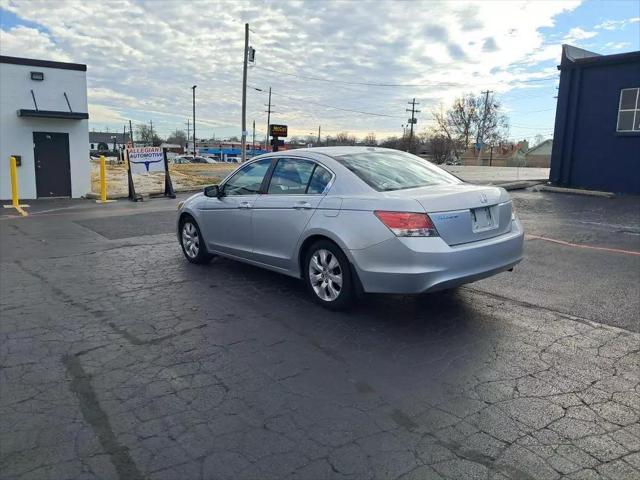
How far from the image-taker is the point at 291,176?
5664 millimetres

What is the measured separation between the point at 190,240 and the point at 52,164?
38.8 feet

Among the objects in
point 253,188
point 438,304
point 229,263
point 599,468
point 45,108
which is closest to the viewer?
point 599,468

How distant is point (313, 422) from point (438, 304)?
101 inches

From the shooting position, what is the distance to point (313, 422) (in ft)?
10.1

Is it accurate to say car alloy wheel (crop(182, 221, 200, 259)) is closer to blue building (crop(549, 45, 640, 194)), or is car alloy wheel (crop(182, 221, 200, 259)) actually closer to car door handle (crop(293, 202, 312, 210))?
car door handle (crop(293, 202, 312, 210))

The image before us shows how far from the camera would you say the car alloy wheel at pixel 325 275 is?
16.1 feet

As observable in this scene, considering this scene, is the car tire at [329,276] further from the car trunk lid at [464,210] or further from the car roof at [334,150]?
the car roof at [334,150]

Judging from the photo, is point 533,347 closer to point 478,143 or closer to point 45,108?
point 45,108

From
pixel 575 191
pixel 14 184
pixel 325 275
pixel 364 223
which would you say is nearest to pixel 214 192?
pixel 325 275

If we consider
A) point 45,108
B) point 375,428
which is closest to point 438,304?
point 375,428

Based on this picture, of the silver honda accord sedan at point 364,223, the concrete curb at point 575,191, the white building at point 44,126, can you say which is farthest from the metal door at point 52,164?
the concrete curb at point 575,191

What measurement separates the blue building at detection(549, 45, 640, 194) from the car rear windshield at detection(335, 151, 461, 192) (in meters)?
15.4

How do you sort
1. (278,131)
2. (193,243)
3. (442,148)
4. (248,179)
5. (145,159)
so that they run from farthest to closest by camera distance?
(442,148) → (278,131) → (145,159) → (193,243) → (248,179)

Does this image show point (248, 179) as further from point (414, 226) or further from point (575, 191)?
point (575, 191)
